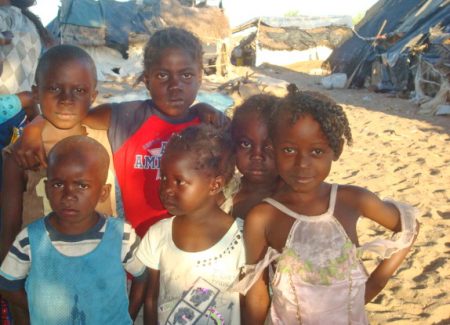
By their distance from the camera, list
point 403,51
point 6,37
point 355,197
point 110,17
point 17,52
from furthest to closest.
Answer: point 110,17
point 403,51
point 17,52
point 6,37
point 355,197

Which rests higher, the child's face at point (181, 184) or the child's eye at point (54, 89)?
the child's eye at point (54, 89)

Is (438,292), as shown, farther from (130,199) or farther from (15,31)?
(15,31)

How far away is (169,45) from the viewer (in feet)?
6.28

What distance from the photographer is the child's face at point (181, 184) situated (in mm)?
1612

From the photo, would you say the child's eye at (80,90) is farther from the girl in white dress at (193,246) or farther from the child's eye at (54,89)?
the girl in white dress at (193,246)

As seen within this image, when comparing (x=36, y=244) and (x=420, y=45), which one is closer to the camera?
(x=36, y=244)

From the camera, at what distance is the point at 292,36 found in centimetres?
2397

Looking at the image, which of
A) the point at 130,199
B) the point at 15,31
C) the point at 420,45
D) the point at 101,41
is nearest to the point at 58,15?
the point at 101,41

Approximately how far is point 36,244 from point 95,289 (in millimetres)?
272

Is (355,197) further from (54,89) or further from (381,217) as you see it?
(54,89)

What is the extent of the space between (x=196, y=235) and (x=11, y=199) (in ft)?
2.64

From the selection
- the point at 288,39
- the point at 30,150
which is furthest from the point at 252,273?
the point at 288,39

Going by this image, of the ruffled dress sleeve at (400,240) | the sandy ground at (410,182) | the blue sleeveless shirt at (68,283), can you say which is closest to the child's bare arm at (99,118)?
the blue sleeveless shirt at (68,283)

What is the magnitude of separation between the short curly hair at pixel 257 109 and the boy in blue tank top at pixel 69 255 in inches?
24.6
